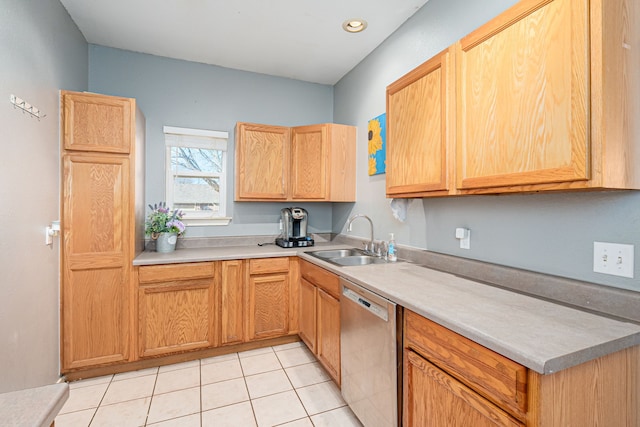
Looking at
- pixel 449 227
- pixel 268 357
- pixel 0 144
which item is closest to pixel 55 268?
pixel 0 144

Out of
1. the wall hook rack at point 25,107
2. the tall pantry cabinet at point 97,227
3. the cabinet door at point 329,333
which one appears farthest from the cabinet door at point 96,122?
the cabinet door at point 329,333

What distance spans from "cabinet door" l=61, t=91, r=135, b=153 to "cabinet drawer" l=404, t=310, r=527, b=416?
237 centimetres

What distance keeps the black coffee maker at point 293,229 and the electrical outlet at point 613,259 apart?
2.27m

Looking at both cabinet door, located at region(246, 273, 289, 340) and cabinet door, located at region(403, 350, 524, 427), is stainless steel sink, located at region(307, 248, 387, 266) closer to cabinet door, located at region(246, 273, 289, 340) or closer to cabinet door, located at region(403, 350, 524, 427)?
cabinet door, located at region(246, 273, 289, 340)

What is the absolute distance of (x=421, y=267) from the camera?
6.63 ft

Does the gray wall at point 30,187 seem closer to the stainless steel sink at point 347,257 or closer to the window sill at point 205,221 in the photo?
the window sill at point 205,221

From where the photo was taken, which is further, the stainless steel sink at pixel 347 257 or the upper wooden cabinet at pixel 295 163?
the upper wooden cabinet at pixel 295 163

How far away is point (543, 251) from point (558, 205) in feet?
0.72

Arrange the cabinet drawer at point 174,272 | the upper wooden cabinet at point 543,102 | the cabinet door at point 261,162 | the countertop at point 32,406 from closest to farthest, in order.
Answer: the countertop at point 32,406, the upper wooden cabinet at point 543,102, the cabinet drawer at point 174,272, the cabinet door at point 261,162

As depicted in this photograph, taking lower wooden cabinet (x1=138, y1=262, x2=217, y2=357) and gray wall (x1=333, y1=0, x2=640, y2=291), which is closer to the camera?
gray wall (x1=333, y1=0, x2=640, y2=291)

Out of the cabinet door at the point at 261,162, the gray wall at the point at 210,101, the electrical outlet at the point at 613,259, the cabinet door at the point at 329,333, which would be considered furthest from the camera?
the cabinet door at the point at 261,162

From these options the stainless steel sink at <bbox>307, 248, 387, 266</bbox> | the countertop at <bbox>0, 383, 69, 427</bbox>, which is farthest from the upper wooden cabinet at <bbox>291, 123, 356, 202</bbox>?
the countertop at <bbox>0, 383, 69, 427</bbox>

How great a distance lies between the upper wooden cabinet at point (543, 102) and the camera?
960 mm

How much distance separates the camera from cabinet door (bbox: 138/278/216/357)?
2.35 m
